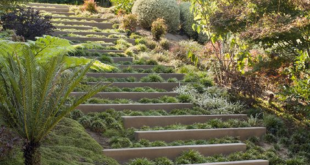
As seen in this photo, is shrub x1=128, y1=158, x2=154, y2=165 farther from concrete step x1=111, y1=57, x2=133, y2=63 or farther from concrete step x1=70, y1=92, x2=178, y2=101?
concrete step x1=111, y1=57, x2=133, y2=63

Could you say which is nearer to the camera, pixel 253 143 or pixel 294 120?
pixel 253 143

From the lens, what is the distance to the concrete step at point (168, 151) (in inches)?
245

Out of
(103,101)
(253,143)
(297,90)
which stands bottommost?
(253,143)

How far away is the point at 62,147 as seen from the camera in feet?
18.2

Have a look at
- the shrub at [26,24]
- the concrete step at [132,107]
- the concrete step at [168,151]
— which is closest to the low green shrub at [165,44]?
the shrub at [26,24]

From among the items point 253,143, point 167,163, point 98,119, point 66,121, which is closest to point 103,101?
point 98,119

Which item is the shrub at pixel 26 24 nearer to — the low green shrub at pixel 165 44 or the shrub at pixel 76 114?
the low green shrub at pixel 165 44

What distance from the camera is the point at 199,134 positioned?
7582mm

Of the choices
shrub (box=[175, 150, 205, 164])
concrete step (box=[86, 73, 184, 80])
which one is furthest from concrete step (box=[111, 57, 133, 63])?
shrub (box=[175, 150, 205, 164])

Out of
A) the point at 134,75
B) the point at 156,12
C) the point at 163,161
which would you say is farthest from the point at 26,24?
the point at 163,161

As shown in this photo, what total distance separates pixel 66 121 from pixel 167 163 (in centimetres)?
170

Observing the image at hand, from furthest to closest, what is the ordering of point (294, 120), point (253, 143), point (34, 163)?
point (294, 120)
point (253, 143)
point (34, 163)

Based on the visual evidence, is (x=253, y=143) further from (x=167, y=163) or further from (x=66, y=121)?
(x=66, y=121)

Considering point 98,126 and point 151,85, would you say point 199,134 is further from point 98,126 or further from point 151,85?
point 151,85
